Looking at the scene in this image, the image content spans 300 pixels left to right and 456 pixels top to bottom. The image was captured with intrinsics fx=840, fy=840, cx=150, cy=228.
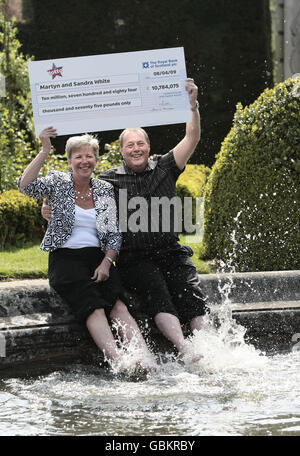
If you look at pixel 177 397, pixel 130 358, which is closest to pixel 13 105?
pixel 130 358

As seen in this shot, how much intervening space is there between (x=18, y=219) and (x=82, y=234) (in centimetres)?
281

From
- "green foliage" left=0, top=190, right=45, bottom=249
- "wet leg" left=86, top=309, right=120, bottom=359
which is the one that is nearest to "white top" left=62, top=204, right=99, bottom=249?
"wet leg" left=86, top=309, right=120, bottom=359

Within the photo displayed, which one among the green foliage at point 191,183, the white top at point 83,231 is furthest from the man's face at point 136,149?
the green foliage at point 191,183

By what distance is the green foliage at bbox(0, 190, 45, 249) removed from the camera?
6809 mm

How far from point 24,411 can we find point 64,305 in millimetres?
857

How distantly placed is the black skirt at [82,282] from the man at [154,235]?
0.15 metres

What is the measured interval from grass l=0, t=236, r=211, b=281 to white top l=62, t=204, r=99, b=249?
1.39m

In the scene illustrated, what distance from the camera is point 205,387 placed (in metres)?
3.62

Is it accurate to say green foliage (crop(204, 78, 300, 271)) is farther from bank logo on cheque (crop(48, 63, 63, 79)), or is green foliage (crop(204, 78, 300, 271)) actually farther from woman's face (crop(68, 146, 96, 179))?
bank logo on cheque (crop(48, 63, 63, 79))

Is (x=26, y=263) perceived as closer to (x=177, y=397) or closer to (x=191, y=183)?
(x=191, y=183)

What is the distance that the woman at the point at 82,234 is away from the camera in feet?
13.4

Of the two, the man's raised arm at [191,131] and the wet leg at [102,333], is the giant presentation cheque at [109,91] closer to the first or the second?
the man's raised arm at [191,131]
